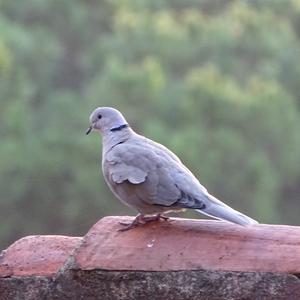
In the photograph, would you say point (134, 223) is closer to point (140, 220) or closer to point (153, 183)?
point (140, 220)

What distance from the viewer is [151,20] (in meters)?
11.7

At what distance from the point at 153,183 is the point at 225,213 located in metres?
0.27

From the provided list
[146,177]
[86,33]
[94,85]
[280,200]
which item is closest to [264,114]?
[280,200]

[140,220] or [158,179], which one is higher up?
[158,179]

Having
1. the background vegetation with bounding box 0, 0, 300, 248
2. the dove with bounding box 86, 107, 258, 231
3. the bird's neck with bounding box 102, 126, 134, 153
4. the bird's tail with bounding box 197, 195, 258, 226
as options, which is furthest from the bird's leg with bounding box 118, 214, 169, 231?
the background vegetation with bounding box 0, 0, 300, 248

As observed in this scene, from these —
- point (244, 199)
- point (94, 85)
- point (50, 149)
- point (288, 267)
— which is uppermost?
point (94, 85)

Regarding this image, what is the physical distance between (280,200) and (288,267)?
28.5 ft

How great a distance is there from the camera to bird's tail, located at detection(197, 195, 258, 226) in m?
2.24

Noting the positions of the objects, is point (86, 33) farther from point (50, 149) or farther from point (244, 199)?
point (244, 199)

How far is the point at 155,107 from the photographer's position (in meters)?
10.3

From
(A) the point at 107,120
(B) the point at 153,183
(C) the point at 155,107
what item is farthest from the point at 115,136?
(C) the point at 155,107

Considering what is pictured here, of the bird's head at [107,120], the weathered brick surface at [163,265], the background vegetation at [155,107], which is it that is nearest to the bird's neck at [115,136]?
the bird's head at [107,120]

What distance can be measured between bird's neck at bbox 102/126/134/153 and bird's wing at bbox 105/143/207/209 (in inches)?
7.6

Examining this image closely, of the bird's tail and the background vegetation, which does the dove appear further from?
the background vegetation
